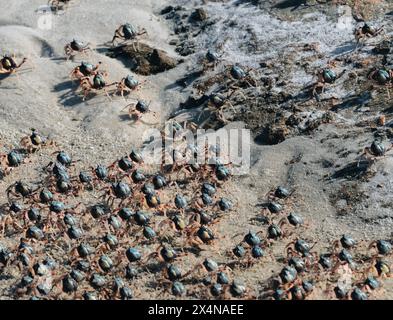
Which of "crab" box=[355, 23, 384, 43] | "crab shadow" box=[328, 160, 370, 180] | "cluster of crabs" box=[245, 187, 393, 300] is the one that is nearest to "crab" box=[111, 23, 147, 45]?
"crab" box=[355, 23, 384, 43]

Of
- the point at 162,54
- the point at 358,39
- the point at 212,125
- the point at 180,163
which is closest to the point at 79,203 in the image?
the point at 180,163

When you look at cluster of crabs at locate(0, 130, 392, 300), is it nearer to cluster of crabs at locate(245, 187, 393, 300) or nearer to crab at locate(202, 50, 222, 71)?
cluster of crabs at locate(245, 187, 393, 300)

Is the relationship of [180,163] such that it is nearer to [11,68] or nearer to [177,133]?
[177,133]

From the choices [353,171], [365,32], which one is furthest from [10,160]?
[365,32]

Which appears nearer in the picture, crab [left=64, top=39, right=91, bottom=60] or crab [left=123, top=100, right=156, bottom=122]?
crab [left=123, top=100, right=156, bottom=122]

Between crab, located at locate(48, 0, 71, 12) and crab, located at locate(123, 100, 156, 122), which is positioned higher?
crab, located at locate(48, 0, 71, 12)

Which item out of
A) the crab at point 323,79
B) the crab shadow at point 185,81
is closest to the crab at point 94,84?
the crab shadow at point 185,81
